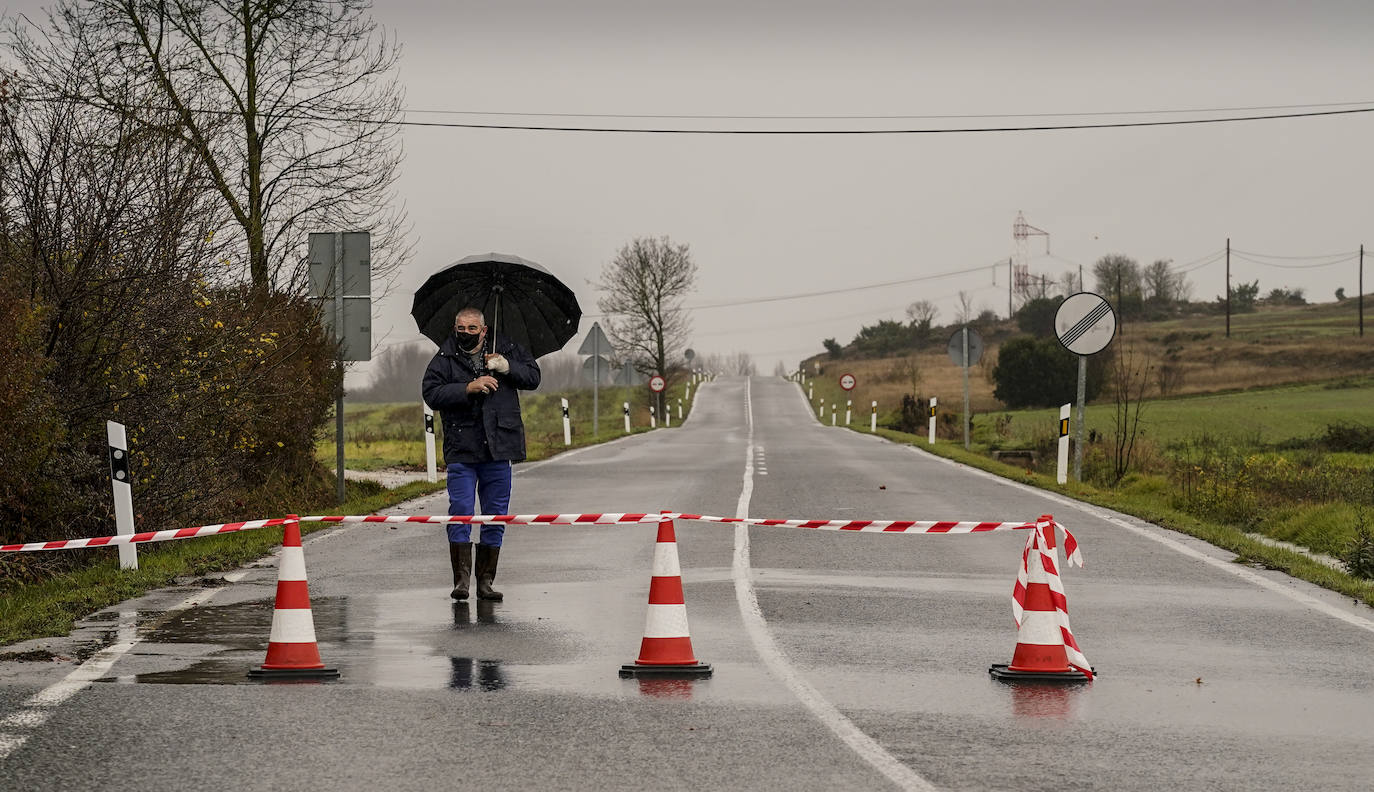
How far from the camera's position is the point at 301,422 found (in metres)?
20.0

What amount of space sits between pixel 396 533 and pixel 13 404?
5001 millimetres

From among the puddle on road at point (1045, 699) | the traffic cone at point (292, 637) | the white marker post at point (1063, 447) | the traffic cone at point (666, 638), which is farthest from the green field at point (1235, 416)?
the traffic cone at point (292, 637)

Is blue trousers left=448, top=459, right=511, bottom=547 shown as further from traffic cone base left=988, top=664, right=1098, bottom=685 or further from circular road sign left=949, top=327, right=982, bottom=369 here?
circular road sign left=949, top=327, right=982, bottom=369

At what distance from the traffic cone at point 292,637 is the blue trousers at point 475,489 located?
7.16ft

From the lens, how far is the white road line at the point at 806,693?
5762 millimetres

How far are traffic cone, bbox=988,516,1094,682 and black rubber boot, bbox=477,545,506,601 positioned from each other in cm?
380

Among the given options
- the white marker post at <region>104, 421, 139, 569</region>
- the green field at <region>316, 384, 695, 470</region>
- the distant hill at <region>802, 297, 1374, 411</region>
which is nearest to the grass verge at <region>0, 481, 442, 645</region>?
the white marker post at <region>104, 421, 139, 569</region>

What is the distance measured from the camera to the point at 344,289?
19.0 meters

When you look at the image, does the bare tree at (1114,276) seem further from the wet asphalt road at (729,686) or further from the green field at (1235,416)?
the wet asphalt road at (729,686)

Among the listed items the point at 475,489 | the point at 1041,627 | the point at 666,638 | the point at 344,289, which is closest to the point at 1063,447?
the point at 344,289

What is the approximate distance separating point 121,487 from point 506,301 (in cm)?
347

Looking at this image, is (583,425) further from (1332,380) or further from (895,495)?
(895,495)

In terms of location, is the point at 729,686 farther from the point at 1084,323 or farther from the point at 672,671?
the point at 1084,323

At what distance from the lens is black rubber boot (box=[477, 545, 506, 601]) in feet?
34.6
